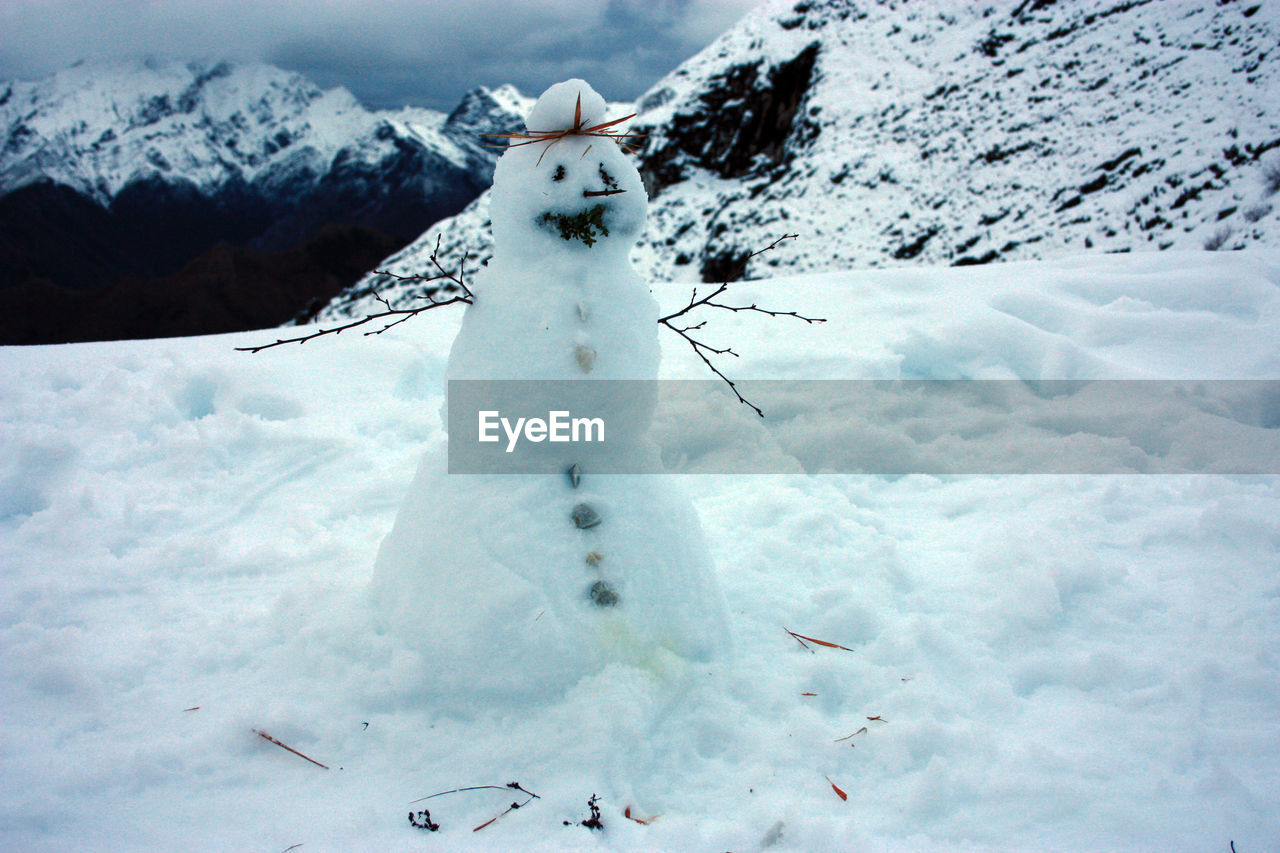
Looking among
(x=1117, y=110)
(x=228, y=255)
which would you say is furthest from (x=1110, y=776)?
(x=228, y=255)

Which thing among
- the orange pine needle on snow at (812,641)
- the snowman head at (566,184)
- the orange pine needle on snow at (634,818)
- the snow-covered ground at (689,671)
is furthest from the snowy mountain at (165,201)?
the orange pine needle on snow at (634,818)

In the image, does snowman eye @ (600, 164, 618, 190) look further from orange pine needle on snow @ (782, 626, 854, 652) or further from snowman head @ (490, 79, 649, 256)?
orange pine needle on snow @ (782, 626, 854, 652)

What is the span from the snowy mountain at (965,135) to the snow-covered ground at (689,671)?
10.9 m

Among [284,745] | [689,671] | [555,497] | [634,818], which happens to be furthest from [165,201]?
[634,818]

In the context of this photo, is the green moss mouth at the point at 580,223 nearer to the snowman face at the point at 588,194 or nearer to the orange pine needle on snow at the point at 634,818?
the snowman face at the point at 588,194

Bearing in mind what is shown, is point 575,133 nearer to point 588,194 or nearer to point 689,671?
point 588,194

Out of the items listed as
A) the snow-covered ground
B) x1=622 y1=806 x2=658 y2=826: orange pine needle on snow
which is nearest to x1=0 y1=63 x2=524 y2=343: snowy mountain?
the snow-covered ground

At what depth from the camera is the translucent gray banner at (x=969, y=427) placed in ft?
9.48

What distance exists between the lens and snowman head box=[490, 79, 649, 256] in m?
1.74

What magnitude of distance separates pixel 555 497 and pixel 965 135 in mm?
24328

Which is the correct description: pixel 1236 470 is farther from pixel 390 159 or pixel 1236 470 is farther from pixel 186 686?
pixel 390 159

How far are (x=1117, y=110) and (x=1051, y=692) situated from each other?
22086 mm

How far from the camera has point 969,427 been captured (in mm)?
3371

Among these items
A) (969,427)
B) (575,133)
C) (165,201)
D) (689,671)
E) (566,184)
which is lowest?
(689,671)
